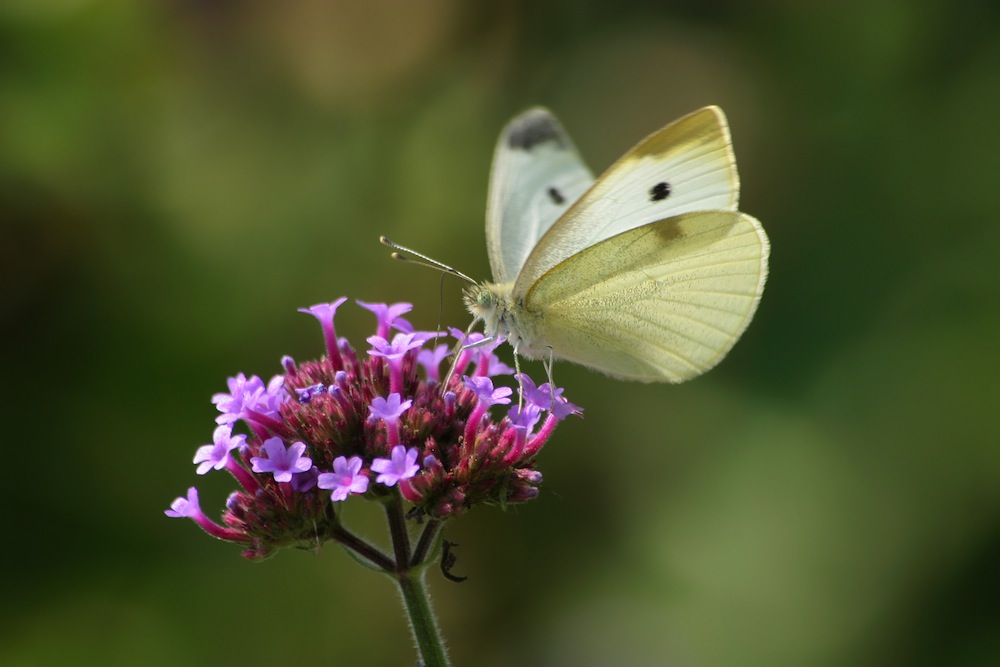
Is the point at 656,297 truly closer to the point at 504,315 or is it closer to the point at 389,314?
the point at 504,315

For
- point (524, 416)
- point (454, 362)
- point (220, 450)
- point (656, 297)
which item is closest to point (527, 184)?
point (656, 297)

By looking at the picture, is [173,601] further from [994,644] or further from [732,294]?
[994,644]

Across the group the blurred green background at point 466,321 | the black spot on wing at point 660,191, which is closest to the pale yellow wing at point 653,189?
the black spot on wing at point 660,191

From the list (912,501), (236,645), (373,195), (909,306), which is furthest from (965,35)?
(236,645)

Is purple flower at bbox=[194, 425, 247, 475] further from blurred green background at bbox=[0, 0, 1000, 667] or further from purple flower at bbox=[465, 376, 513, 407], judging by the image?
blurred green background at bbox=[0, 0, 1000, 667]

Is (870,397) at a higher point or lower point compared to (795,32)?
lower

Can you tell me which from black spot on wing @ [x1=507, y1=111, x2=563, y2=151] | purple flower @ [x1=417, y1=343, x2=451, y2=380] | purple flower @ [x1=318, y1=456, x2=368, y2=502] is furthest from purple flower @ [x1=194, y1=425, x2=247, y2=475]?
black spot on wing @ [x1=507, y1=111, x2=563, y2=151]

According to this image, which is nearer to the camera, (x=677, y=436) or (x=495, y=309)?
(x=495, y=309)
